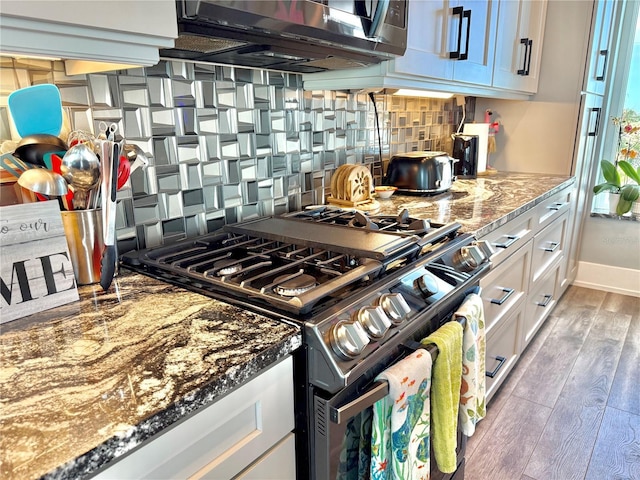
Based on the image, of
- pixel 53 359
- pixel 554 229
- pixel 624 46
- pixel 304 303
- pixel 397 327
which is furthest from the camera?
pixel 624 46

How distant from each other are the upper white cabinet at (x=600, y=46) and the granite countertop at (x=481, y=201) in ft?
2.21

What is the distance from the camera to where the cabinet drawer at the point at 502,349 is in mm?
1733

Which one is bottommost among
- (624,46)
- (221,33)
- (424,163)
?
(424,163)

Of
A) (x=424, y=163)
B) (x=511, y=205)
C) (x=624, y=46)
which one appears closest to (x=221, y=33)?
(x=424, y=163)

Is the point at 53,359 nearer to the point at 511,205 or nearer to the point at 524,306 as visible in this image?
the point at 511,205

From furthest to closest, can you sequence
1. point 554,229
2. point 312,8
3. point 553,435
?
point 554,229
point 553,435
point 312,8

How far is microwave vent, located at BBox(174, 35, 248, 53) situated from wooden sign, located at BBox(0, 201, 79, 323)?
1.49 ft

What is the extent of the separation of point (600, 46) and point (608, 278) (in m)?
1.59

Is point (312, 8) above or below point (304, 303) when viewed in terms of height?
above

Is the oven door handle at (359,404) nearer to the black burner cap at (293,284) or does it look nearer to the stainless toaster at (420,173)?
the black burner cap at (293,284)

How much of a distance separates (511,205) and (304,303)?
4.35 feet

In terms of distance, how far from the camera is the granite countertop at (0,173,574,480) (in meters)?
0.50

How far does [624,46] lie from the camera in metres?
3.05

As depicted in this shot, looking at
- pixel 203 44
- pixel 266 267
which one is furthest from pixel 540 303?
pixel 203 44
